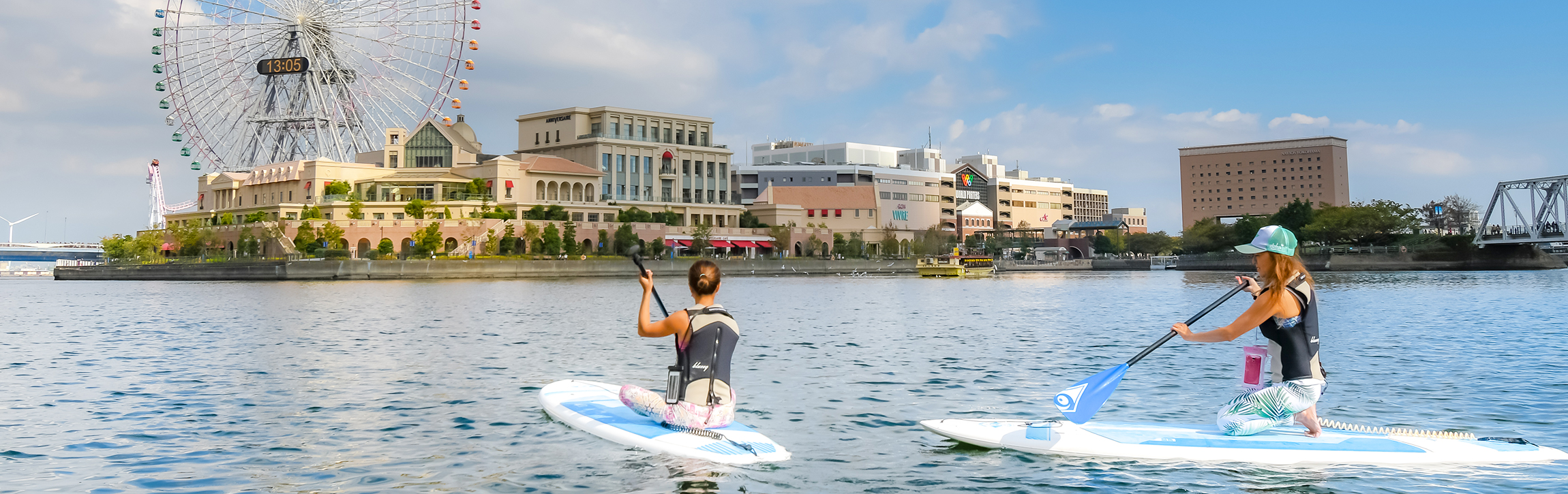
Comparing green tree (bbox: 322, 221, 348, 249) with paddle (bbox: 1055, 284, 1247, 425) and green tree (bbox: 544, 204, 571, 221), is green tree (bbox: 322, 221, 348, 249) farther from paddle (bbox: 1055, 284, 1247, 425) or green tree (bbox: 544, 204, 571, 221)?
paddle (bbox: 1055, 284, 1247, 425)

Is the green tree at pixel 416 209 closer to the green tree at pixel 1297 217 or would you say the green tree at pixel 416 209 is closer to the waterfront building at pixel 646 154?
the waterfront building at pixel 646 154

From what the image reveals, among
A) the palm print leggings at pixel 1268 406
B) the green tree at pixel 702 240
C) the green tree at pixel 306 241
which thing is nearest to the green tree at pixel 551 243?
the green tree at pixel 702 240

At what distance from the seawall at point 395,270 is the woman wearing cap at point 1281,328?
246ft

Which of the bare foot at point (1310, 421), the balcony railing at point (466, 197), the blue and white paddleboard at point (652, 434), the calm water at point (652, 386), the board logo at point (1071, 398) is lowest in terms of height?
the calm water at point (652, 386)

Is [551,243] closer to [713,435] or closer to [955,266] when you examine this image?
[955,266]

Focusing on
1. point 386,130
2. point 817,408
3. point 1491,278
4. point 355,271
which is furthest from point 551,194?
point 817,408

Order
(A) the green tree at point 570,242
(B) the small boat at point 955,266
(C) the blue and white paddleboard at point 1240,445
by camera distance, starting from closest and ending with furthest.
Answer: (C) the blue and white paddleboard at point 1240,445 < (B) the small boat at point 955,266 < (A) the green tree at point 570,242

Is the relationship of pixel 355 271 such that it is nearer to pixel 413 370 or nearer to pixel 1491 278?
pixel 413 370

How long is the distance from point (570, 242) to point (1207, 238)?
89381mm

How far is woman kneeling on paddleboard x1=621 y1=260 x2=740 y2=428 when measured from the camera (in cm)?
1020

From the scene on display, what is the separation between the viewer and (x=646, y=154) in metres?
138

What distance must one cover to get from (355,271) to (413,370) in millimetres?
74961

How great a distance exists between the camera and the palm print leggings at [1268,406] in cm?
996

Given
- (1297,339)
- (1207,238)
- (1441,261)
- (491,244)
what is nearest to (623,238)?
(491,244)
